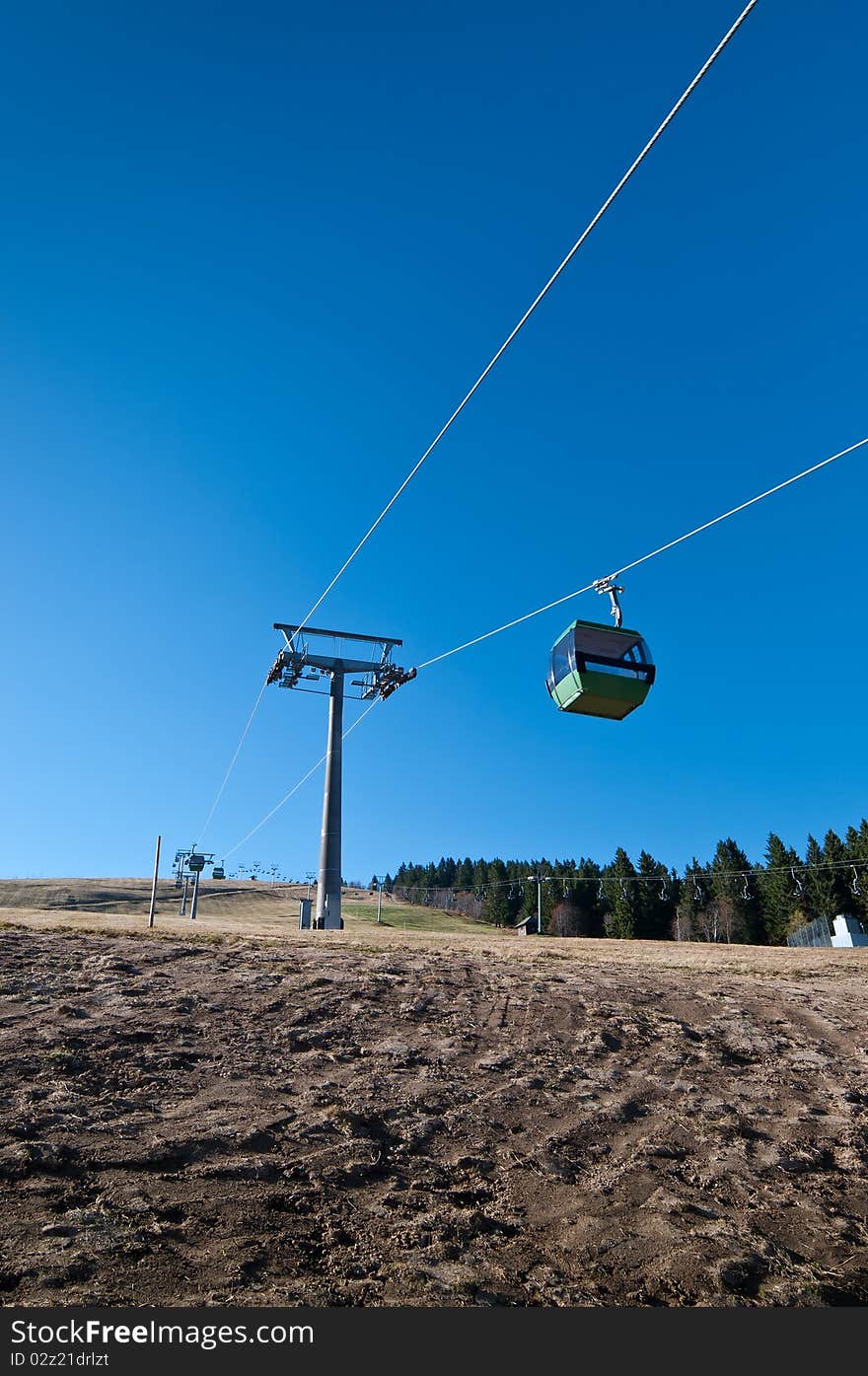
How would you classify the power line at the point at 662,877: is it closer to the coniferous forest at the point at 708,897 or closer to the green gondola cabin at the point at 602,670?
the coniferous forest at the point at 708,897

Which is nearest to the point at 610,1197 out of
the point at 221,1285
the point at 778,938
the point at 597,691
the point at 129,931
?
the point at 221,1285

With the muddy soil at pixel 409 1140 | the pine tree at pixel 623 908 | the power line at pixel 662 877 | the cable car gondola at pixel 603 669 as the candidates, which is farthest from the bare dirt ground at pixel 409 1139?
the pine tree at pixel 623 908

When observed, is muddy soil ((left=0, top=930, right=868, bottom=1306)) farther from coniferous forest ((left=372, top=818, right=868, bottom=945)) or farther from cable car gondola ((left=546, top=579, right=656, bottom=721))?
coniferous forest ((left=372, top=818, right=868, bottom=945))

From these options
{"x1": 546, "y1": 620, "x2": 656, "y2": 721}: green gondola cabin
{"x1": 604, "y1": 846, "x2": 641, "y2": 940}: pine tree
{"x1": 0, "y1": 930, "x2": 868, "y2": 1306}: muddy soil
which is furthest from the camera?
{"x1": 604, "y1": 846, "x2": 641, "y2": 940}: pine tree

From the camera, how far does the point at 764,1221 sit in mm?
8250

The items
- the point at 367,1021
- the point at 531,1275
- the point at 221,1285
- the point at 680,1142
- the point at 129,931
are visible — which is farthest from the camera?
the point at 129,931

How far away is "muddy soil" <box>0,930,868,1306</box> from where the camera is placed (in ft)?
→ 22.2

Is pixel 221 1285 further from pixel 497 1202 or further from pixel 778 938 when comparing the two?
pixel 778 938

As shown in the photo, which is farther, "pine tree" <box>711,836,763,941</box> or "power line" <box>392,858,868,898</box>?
"pine tree" <box>711,836,763,941</box>

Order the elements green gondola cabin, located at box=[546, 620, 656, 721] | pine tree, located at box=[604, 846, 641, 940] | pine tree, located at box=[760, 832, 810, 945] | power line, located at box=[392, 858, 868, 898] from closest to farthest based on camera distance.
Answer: green gondola cabin, located at box=[546, 620, 656, 721], power line, located at box=[392, 858, 868, 898], pine tree, located at box=[760, 832, 810, 945], pine tree, located at box=[604, 846, 641, 940]

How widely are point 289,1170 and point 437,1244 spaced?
1.69 metres

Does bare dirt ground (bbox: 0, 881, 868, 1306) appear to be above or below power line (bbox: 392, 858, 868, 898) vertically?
below

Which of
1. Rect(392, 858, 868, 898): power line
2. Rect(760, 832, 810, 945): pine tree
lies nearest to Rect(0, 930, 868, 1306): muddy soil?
Rect(392, 858, 868, 898): power line

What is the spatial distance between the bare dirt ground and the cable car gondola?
17.2 feet
